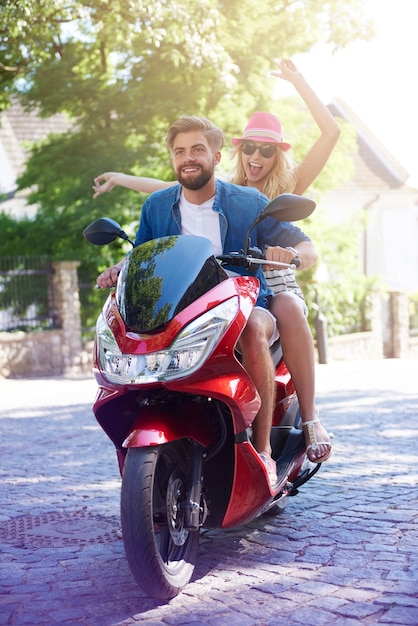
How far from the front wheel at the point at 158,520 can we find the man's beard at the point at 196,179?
114 cm

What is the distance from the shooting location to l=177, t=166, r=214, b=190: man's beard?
13.4 ft

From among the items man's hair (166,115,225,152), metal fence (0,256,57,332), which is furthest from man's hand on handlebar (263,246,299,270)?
metal fence (0,256,57,332)

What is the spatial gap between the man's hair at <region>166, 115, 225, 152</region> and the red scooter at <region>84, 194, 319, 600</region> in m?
0.53

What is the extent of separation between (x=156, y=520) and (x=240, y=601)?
1.39ft

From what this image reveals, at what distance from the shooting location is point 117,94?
17875mm

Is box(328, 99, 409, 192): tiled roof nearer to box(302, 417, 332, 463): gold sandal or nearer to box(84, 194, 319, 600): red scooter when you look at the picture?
box(302, 417, 332, 463): gold sandal

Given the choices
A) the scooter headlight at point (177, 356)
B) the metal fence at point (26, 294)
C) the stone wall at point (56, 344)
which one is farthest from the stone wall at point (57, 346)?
the scooter headlight at point (177, 356)

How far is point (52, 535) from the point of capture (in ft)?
15.2

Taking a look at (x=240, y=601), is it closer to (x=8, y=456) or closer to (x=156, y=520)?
(x=156, y=520)

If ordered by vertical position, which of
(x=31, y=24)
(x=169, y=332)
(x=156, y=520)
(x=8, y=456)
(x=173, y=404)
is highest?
(x=31, y=24)

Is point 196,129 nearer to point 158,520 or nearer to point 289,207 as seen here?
point 289,207

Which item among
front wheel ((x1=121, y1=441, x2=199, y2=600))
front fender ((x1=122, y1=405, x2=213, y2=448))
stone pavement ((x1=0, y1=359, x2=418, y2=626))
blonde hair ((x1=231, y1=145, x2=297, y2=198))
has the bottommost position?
stone pavement ((x1=0, y1=359, x2=418, y2=626))

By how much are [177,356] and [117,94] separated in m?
15.2

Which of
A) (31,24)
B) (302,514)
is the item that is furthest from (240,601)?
(31,24)
